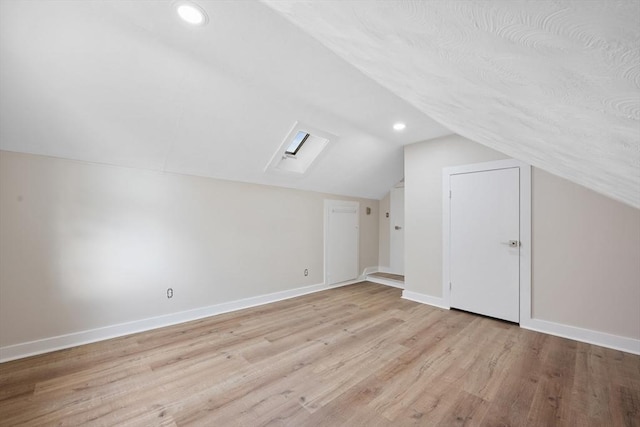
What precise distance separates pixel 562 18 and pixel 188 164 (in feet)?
10.2

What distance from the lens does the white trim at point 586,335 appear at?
2357 mm

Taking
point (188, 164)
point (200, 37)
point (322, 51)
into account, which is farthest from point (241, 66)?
point (188, 164)

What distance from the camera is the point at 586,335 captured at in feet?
8.38

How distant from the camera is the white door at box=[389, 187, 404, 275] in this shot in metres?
5.27

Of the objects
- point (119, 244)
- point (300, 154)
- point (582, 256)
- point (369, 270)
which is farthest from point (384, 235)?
point (119, 244)

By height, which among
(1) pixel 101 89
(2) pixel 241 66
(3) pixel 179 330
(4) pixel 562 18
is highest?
(2) pixel 241 66

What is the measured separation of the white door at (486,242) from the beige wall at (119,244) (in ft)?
8.08

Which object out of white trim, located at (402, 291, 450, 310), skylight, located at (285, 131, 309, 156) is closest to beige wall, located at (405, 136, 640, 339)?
white trim, located at (402, 291, 450, 310)

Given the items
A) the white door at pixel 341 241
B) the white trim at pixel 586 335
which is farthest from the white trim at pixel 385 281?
the white trim at pixel 586 335

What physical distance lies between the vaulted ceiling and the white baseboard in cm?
162

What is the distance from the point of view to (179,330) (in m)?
2.72

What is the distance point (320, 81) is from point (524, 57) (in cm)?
197

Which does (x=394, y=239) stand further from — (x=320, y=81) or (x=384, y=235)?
(x=320, y=81)

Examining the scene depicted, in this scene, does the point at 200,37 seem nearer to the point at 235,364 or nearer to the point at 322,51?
the point at 322,51
